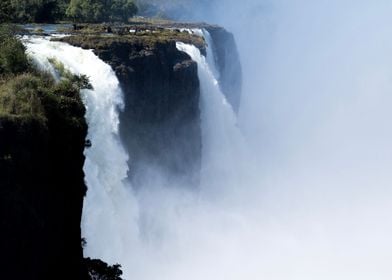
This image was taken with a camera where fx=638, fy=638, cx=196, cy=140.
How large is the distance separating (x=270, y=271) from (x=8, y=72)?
25819mm

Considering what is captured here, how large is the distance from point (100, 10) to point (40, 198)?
67272mm

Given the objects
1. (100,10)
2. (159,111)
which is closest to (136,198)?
(159,111)

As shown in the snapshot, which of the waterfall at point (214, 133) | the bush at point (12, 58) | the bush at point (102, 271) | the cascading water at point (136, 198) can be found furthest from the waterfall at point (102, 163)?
the waterfall at point (214, 133)

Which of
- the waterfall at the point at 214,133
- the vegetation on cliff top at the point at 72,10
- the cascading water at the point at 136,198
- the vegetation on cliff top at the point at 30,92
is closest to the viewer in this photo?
the vegetation on cliff top at the point at 30,92

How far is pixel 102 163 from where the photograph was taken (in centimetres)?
2741

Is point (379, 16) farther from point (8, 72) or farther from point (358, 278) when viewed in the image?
point (8, 72)

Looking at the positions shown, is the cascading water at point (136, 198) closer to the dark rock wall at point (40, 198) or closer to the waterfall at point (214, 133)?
the waterfall at point (214, 133)

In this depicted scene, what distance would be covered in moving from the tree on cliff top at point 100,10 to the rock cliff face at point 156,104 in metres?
31.6

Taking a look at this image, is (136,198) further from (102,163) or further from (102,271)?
(102,271)

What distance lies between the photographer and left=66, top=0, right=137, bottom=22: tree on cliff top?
2763 inches

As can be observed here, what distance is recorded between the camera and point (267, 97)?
91938mm

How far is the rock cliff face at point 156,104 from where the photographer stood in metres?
33.1

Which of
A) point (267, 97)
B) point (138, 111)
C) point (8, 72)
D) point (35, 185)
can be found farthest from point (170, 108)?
point (267, 97)

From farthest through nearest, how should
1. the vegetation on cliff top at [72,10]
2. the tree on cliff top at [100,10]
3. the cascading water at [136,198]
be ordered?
the tree on cliff top at [100,10] → the vegetation on cliff top at [72,10] → the cascading water at [136,198]
